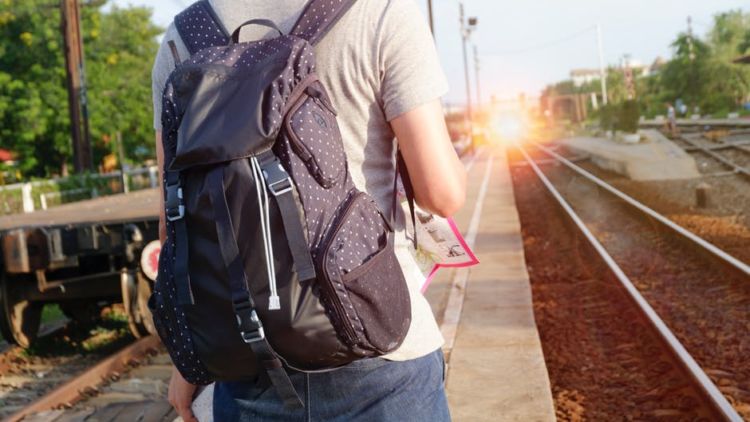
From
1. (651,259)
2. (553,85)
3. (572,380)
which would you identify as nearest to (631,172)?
(651,259)

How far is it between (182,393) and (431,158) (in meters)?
0.67

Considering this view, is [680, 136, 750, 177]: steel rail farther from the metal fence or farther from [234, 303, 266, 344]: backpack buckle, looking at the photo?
[234, 303, 266, 344]: backpack buckle

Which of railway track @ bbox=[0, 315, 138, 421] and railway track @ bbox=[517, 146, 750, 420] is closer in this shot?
A: railway track @ bbox=[517, 146, 750, 420]

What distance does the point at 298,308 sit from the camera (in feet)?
4.36

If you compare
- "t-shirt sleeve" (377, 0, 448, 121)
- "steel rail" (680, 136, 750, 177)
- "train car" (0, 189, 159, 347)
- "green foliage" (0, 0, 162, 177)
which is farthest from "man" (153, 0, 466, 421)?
"green foliage" (0, 0, 162, 177)

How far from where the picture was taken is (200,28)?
1556mm

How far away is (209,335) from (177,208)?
8.3 inches

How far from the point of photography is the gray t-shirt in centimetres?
147

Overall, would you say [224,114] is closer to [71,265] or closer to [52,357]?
[71,265]

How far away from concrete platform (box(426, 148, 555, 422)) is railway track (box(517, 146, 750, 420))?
0.66 m

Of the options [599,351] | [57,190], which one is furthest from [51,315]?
[57,190]

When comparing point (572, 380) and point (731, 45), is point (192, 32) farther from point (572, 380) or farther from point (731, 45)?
point (731, 45)

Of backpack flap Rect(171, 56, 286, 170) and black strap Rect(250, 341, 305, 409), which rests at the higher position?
backpack flap Rect(171, 56, 286, 170)

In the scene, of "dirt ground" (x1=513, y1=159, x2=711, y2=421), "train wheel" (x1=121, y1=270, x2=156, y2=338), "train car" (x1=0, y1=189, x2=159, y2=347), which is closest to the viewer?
"dirt ground" (x1=513, y1=159, x2=711, y2=421)
